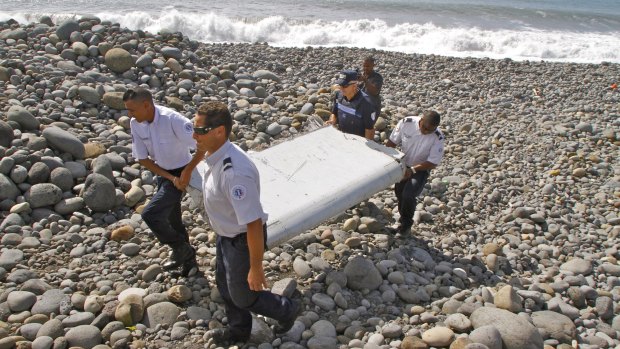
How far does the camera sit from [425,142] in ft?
17.0

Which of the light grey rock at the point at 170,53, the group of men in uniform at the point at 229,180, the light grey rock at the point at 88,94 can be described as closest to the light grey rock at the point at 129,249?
the group of men in uniform at the point at 229,180

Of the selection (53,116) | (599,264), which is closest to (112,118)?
(53,116)

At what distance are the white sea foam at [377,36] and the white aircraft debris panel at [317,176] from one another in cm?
1325

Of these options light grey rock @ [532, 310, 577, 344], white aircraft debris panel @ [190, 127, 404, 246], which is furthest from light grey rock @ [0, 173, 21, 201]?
Result: light grey rock @ [532, 310, 577, 344]

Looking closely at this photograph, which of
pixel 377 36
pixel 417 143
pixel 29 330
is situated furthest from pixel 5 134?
pixel 377 36

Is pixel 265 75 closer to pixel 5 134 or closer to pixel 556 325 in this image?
pixel 5 134

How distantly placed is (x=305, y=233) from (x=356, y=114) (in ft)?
4.59

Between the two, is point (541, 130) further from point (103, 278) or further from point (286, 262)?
point (103, 278)

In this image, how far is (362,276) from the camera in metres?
4.54

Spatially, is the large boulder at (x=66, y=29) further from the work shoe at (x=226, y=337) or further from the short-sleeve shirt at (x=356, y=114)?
the work shoe at (x=226, y=337)

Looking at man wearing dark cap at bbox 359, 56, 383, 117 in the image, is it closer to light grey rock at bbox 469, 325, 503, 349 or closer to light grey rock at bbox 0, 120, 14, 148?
light grey rock at bbox 469, 325, 503, 349

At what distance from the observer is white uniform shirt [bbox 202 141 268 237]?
120 inches

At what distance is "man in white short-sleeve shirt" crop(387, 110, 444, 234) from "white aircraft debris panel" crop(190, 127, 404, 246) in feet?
0.49

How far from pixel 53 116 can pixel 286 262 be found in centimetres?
408
